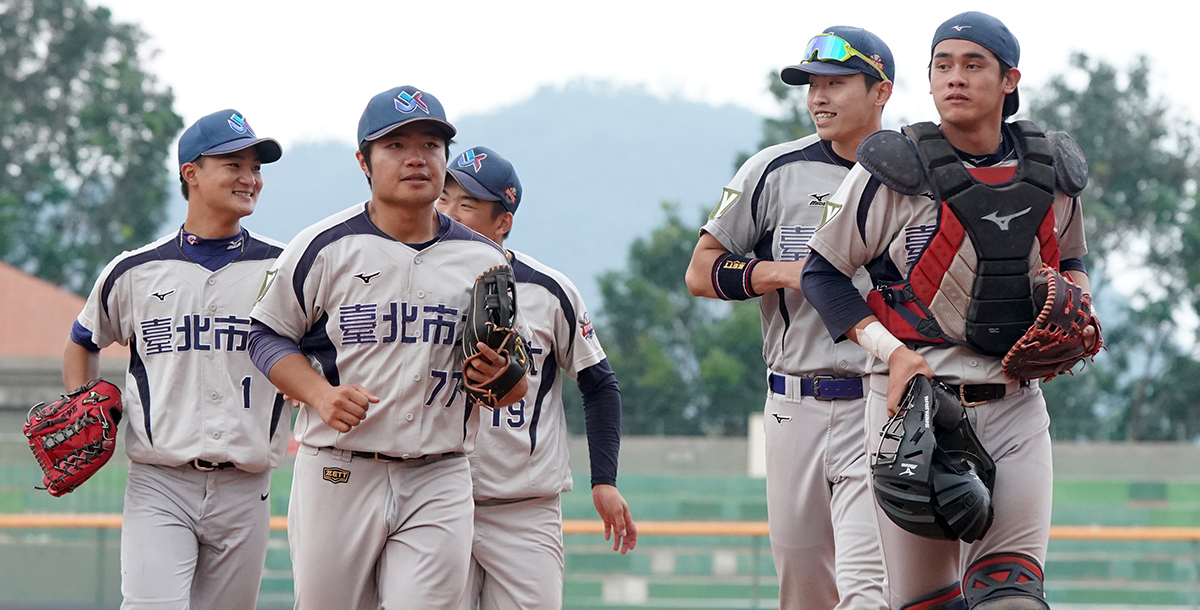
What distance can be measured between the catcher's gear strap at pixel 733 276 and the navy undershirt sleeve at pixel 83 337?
280 centimetres

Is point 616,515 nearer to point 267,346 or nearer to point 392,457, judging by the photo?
point 392,457

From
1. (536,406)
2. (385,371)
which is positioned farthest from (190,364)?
(385,371)

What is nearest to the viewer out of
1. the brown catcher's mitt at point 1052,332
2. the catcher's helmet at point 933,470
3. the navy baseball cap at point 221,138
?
the catcher's helmet at point 933,470

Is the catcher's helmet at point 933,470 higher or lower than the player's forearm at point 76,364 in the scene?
lower

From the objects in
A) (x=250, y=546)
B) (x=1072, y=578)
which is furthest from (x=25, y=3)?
(x=250, y=546)

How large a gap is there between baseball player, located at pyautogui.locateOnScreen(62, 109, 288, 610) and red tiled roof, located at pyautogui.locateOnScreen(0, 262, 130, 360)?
35.0m

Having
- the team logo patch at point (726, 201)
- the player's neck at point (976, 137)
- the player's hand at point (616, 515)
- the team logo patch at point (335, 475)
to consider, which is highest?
the player's neck at point (976, 137)

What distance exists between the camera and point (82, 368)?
624cm

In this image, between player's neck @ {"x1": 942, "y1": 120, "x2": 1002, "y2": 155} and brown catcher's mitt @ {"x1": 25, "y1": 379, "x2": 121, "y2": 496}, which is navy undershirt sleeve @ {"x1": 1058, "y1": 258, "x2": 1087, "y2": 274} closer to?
player's neck @ {"x1": 942, "y1": 120, "x2": 1002, "y2": 155}

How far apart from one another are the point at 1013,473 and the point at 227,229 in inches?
141

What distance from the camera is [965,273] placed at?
4.18 m

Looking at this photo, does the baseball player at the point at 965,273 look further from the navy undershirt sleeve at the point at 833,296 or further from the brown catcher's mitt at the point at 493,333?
the brown catcher's mitt at the point at 493,333

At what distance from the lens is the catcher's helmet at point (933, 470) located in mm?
3908

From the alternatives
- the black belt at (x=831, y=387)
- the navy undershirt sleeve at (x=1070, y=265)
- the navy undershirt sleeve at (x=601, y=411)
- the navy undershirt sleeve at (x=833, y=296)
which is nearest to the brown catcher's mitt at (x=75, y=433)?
the navy undershirt sleeve at (x=601, y=411)
